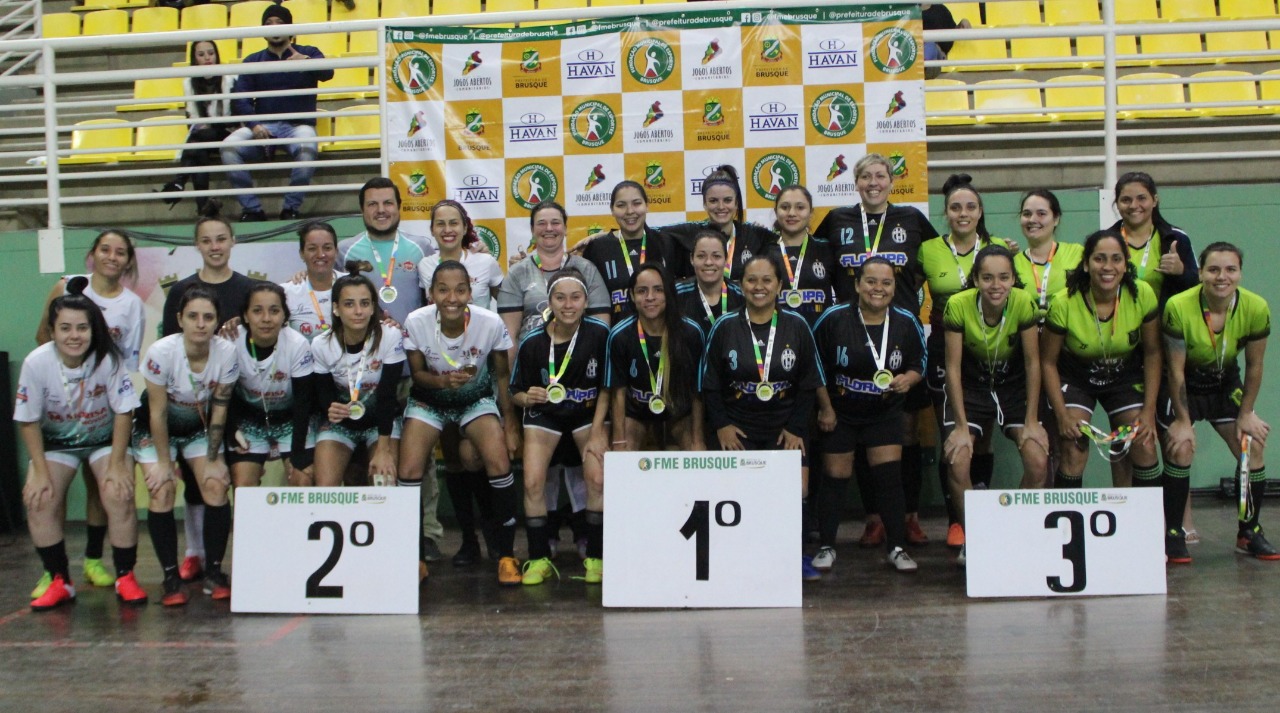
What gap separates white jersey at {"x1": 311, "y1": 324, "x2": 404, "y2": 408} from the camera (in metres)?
5.33

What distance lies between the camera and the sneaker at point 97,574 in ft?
18.4

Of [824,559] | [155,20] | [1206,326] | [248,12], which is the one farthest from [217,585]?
[155,20]

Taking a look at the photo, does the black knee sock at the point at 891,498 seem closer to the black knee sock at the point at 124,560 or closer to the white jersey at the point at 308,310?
the white jersey at the point at 308,310

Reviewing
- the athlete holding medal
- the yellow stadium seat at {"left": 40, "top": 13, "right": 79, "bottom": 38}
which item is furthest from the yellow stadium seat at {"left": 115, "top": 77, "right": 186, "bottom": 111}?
the athlete holding medal

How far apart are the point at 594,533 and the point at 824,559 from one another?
114 centimetres

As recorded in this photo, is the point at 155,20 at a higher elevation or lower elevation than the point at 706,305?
higher

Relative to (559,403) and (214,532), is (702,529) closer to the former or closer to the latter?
(559,403)

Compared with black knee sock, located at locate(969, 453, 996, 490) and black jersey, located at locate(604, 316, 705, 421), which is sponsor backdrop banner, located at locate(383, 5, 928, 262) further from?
black knee sock, located at locate(969, 453, 996, 490)

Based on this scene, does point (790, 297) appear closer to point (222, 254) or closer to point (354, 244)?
point (354, 244)

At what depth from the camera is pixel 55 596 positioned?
5195 mm

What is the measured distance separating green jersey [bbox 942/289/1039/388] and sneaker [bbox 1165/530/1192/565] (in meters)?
1.10

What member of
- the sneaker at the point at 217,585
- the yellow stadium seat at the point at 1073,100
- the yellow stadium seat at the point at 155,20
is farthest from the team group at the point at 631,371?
the yellow stadium seat at the point at 155,20

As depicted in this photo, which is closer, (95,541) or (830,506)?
(830,506)

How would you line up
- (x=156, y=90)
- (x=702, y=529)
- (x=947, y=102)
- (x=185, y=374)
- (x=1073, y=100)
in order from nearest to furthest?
(x=702, y=529) < (x=185, y=374) < (x=947, y=102) < (x=1073, y=100) < (x=156, y=90)
